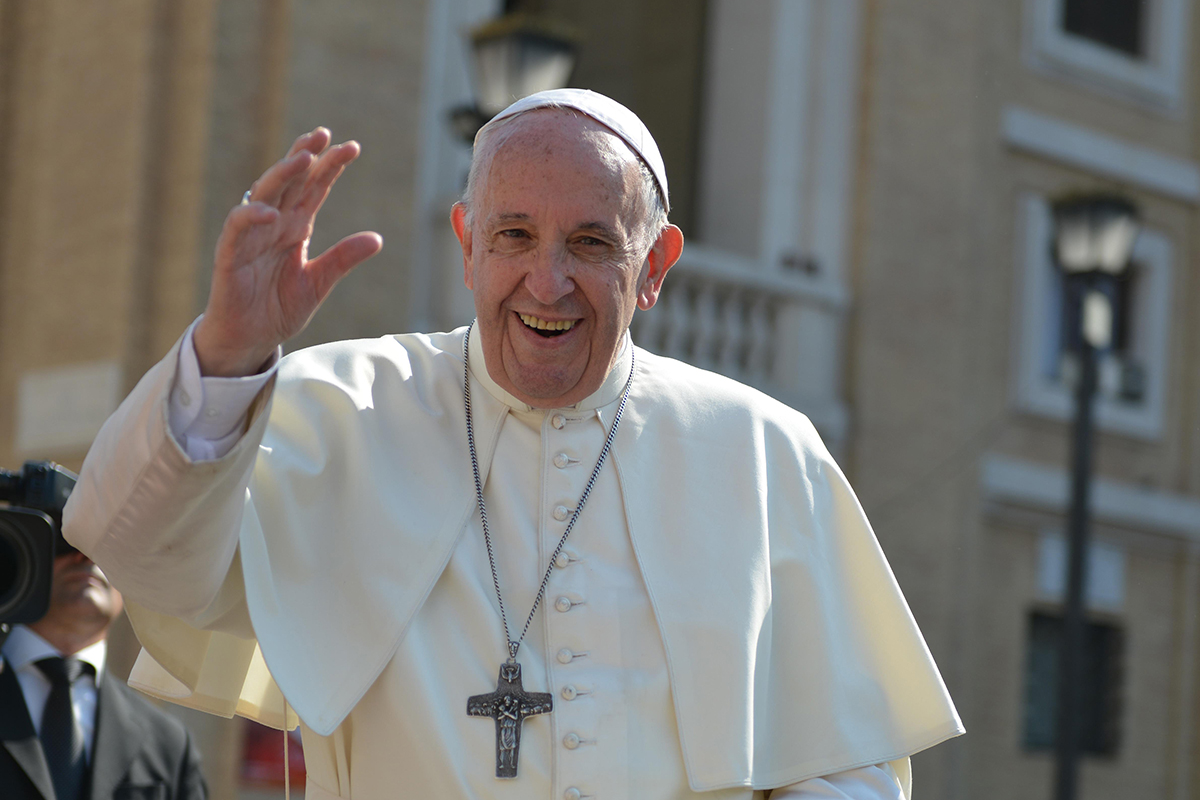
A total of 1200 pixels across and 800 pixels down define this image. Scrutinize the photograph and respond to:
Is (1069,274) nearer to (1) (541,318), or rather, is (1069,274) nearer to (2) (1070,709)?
(2) (1070,709)

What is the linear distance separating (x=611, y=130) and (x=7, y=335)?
7.37m

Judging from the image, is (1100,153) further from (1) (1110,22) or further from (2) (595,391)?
(2) (595,391)

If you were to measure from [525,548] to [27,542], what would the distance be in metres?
1.25

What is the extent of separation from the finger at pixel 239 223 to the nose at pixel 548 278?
57cm

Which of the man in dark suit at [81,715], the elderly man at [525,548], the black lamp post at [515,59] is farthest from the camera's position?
the black lamp post at [515,59]

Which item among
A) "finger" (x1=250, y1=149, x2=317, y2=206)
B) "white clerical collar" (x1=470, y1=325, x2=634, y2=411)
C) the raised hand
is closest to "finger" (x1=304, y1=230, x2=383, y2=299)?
the raised hand

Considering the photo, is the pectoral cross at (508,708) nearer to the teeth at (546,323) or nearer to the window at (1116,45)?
the teeth at (546,323)

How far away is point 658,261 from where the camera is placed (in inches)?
119

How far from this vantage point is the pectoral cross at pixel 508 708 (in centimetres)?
259

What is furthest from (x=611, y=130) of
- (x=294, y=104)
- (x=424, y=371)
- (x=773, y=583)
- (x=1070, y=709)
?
(x=1070, y=709)

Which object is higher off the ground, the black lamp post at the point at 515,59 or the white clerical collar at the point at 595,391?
the black lamp post at the point at 515,59

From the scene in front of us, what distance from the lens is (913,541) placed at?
11844mm

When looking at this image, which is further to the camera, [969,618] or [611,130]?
[969,618]

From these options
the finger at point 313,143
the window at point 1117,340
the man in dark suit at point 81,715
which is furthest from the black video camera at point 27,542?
the window at point 1117,340
